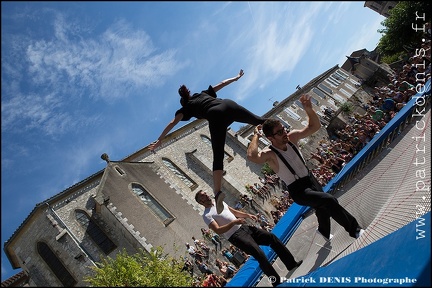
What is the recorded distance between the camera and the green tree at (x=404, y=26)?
25078 mm

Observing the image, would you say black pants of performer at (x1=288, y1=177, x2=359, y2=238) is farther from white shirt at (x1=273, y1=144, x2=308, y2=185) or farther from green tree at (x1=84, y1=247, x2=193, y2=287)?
green tree at (x1=84, y1=247, x2=193, y2=287)

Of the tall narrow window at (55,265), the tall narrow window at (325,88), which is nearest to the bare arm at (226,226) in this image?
the tall narrow window at (55,265)

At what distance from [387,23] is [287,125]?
13504 millimetres

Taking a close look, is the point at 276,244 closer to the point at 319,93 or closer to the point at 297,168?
the point at 297,168

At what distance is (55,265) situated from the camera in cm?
1741

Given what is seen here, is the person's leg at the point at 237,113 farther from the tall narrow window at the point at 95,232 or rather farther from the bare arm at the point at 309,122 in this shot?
the tall narrow window at the point at 95,232

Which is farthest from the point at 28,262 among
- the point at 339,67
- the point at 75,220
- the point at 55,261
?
the point at 339,67

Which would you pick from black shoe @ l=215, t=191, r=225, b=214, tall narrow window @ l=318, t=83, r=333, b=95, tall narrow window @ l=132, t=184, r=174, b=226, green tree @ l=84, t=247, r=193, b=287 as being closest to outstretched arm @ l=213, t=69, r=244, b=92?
black shoe @ l=215, t=191, r=225, b=214

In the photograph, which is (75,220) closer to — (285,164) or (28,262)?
(28,262)

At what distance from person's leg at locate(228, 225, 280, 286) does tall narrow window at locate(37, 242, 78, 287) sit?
49.4ft

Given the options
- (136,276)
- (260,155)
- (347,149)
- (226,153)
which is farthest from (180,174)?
(260,155)

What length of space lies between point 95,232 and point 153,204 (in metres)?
3.56

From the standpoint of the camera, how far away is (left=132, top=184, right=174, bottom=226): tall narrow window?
715 inches

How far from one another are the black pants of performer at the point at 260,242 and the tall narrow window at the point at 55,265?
15.1 m
